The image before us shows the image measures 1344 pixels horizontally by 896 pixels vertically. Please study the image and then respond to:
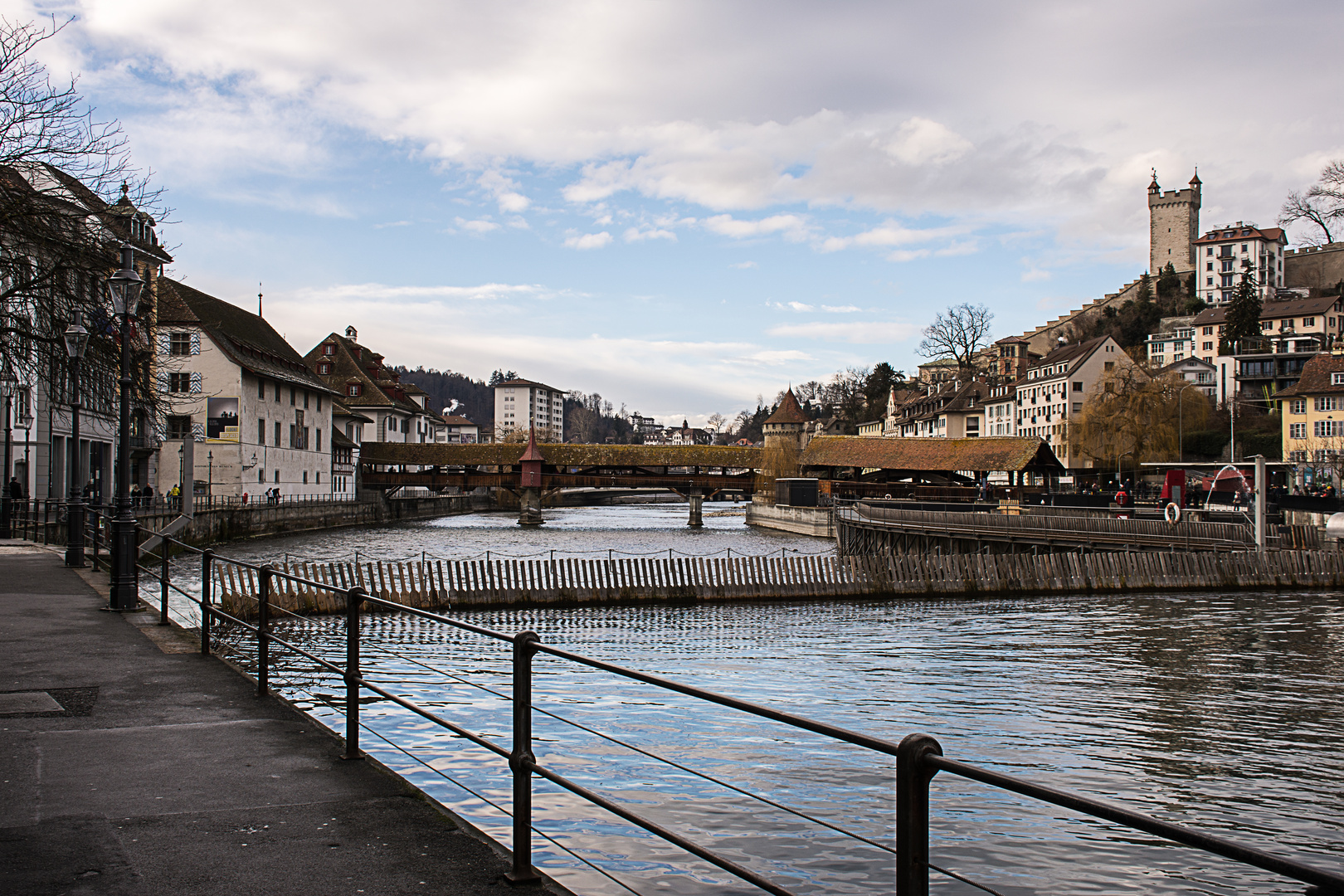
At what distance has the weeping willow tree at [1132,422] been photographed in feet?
179

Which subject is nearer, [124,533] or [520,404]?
[124,533]

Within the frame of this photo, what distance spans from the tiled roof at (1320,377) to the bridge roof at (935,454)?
15.5 m

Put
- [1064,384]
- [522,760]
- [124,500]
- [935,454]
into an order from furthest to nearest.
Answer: [1064,384]
[935,454]
[124,500]
[522,760]

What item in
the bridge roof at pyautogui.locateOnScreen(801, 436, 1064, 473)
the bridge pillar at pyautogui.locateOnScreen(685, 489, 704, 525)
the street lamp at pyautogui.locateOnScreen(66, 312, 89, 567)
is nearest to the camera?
the street lamp at pyautogui.locateOnScreen(66, 312, 89, 567)

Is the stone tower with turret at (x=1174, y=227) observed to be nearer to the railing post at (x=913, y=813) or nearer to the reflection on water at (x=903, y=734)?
the reflection on water at (x=903, y=734)

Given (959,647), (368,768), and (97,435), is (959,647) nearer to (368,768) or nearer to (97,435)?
(368,768)

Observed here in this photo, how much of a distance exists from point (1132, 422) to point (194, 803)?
56665 mm

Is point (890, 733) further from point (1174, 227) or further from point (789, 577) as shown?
point (1174, 227)

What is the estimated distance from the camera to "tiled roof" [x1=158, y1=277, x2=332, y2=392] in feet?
159

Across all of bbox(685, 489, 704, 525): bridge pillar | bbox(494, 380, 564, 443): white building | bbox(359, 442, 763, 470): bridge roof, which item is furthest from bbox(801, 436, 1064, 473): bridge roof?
bbox(494, 380, 564, 443): white building

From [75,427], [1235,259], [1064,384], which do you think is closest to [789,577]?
[75,427]

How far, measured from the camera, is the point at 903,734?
11.0m

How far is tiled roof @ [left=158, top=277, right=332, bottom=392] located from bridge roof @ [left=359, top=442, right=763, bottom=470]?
969 centimetres

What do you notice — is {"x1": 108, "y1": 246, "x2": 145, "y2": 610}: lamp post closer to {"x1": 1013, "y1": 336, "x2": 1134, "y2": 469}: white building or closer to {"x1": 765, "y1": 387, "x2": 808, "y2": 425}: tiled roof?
{"x1": 1013, "y1": 336, "x2": 1134, "y2": 469}: white building
